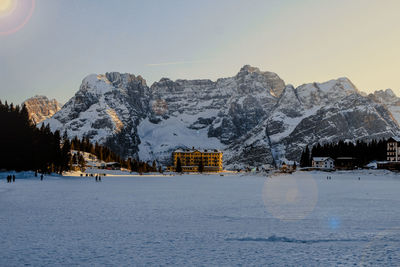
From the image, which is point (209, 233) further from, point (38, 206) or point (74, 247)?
point (38, 206)

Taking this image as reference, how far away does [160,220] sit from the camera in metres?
23.8

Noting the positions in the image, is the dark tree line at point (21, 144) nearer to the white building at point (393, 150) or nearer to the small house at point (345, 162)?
the small house at point (345, 162)

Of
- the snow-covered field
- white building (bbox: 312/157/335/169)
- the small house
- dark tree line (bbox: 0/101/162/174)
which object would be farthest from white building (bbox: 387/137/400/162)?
the snow-covered field

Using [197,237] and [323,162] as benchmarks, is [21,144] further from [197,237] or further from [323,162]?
[323,162]

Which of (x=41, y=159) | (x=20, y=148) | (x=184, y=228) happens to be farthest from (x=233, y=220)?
(x=41, y=159)

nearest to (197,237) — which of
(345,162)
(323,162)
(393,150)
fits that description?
(393,150)

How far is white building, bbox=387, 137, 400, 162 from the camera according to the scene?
171750 mm

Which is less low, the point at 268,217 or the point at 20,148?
the point at 20,148

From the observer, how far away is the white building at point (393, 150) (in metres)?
172

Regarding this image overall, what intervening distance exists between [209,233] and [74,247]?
21.6 ft

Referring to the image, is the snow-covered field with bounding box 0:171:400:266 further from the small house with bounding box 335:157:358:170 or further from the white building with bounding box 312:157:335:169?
the white building with bounding box 312:157:335:169

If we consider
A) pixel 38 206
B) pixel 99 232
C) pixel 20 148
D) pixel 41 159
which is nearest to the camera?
pixel 99 232

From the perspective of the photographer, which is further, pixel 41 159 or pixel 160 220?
pixel 41 159

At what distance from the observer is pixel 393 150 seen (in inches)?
6831
